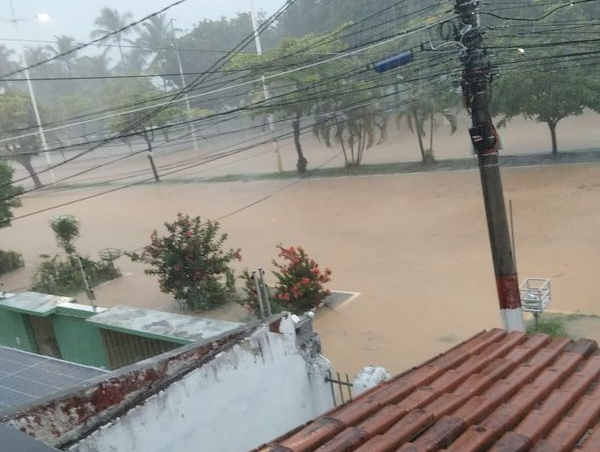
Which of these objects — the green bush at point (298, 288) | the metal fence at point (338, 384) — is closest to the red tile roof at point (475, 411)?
the metal fence at point (338, 384)

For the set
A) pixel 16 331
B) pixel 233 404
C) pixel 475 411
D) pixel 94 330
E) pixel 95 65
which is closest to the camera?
pixel 475 411

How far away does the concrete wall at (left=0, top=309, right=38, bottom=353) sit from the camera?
8.22 m

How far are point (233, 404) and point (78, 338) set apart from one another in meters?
4.35

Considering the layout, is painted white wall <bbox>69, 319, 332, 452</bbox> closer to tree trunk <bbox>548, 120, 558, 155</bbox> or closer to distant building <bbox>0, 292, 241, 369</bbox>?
distant building <bbox>0, 292, 241, 369</bbox>

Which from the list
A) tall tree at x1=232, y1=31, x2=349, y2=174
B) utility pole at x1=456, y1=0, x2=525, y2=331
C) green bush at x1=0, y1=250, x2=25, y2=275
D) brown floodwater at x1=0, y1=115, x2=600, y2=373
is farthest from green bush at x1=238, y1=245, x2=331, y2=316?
tall tree at x1=232, y1=31, x2=349, y2=174

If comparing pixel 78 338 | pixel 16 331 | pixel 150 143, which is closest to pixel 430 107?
pixel 150 143

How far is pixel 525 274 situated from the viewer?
1020 cm

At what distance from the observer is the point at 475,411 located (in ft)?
8.66

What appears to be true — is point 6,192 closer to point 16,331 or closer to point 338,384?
point 16,331

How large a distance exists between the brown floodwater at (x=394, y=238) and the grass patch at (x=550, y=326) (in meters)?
0.53

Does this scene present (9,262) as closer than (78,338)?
No

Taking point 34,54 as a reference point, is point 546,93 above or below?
below

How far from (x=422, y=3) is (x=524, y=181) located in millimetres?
21101

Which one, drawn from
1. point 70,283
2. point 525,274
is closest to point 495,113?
point 525,274
